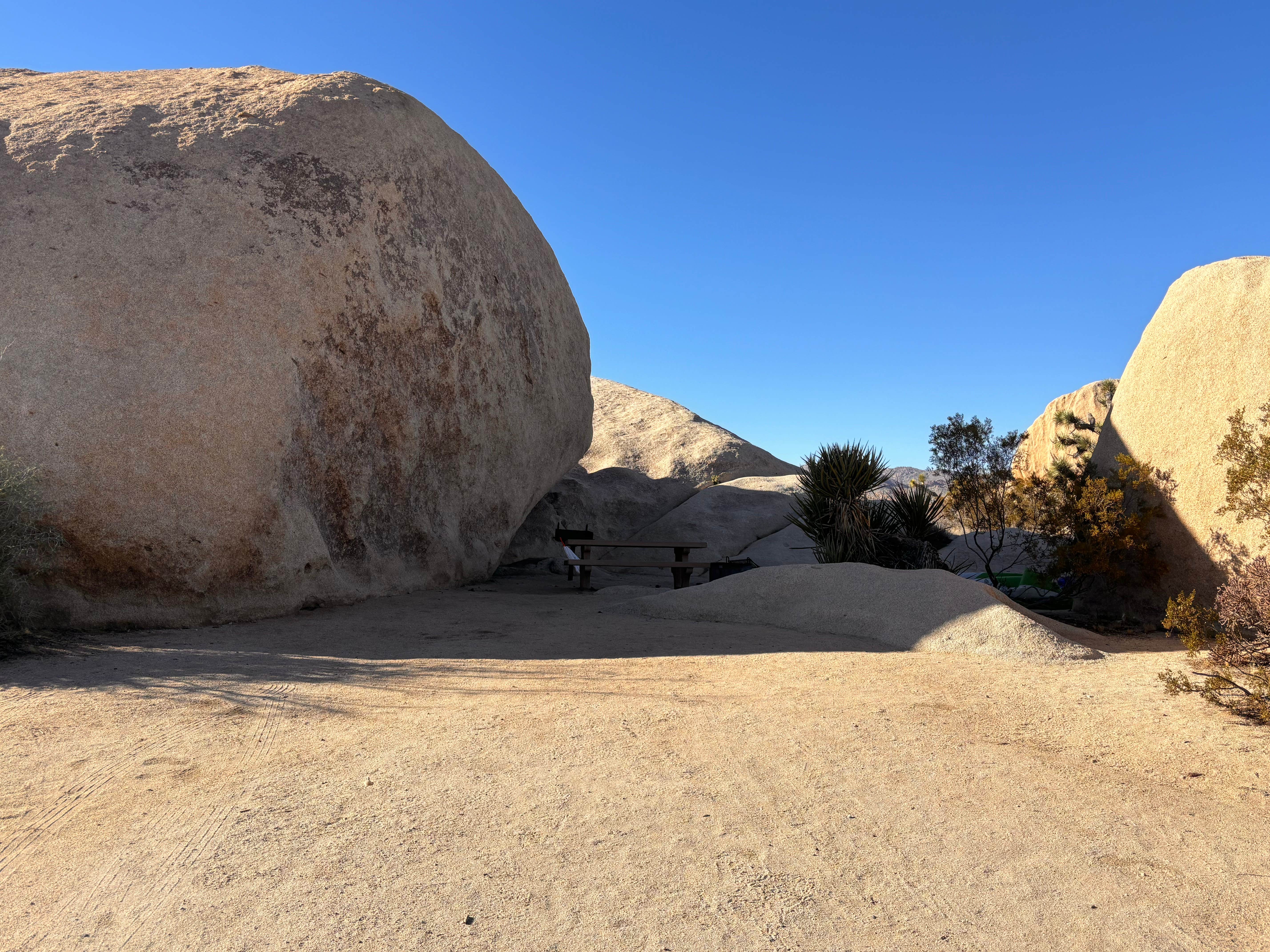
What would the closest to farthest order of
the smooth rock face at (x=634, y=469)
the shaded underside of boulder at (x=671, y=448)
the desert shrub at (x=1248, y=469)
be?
the desert shrub at (x=1248, y=469)
the smooth rock face at (x=634, y=469)
the shaded underside of boulder at (x=671, y=448)

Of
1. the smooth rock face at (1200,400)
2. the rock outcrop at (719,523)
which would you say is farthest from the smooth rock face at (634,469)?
the smooth rock face at (1200,400)

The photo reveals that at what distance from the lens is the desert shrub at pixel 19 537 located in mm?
6238

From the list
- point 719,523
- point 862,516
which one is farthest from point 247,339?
point 719,523

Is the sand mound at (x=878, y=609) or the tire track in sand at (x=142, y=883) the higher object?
the sand mound at (x=878, y=609)

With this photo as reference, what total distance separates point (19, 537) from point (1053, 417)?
2263cm

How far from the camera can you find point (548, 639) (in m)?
7.50

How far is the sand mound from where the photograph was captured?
274 inches

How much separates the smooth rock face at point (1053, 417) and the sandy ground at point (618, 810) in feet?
55.5

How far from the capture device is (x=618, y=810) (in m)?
3.46

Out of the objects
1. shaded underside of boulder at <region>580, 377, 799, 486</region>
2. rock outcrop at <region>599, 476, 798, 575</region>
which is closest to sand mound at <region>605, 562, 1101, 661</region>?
rock outcrop at <region>599, 476, 798, 575</region>

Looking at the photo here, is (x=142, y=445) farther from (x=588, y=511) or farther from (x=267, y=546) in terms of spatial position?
(x=588, y=511)

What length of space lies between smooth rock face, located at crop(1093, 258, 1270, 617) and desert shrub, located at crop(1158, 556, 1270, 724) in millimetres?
2777

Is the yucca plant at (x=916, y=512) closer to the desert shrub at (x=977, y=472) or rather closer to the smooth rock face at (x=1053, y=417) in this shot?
the desert shrub at (x=977, y=472)

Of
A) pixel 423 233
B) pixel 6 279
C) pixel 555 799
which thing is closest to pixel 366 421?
pixel 423 233
